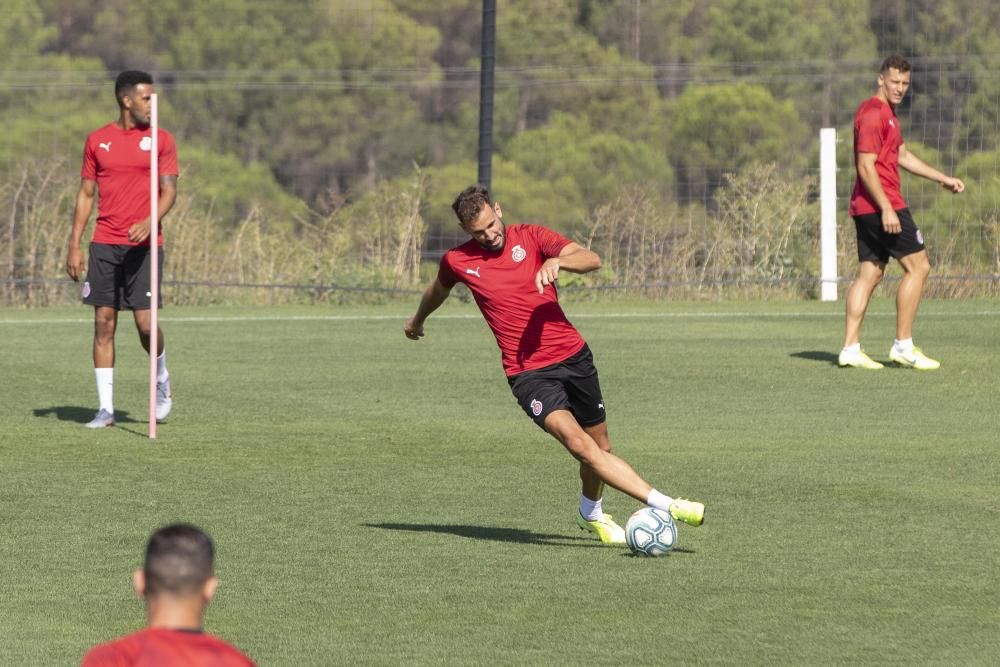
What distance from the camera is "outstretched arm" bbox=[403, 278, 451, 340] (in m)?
8.86

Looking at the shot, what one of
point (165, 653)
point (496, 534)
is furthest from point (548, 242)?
point (165, 653)

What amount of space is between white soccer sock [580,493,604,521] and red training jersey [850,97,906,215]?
6.35 m

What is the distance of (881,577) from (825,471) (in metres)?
2.74

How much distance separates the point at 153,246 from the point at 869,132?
5533 mm

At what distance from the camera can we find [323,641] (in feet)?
21.9

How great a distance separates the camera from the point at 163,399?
12.2m

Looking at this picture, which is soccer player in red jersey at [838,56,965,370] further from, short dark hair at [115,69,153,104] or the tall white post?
the tall white post

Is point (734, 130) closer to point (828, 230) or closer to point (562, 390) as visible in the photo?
point (828, 230)

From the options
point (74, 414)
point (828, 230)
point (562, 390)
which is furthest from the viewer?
point (828, 230)

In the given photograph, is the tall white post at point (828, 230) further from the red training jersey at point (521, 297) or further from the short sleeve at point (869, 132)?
the red training jersey at point (521, 297)

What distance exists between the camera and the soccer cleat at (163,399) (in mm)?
12203

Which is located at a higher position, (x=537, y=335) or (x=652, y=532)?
(x=537, y=335)

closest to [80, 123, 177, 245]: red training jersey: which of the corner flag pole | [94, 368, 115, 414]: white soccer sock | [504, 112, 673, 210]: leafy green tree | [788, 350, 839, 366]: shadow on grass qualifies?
the corner flag pole

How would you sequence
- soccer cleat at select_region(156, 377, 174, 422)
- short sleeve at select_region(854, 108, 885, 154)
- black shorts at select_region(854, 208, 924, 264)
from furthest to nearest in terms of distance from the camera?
1. black shorts at select_region(854, 208, 924, 264)
2. short sleeve at select_region(854, 108, 885, 154)
3. soccer cleat at select_region(156, 377, 174, 422)
